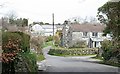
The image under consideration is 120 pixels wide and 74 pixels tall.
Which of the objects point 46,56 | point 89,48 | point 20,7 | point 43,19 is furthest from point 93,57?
point 20,7

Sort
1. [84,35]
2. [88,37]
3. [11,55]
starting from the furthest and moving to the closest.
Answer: [84,35], [88,37], [11,55]

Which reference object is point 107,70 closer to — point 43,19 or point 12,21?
point 43,19

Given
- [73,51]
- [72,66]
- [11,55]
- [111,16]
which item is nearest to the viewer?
[11,55]

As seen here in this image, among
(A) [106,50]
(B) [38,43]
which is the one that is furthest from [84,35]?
(B) [38,43]

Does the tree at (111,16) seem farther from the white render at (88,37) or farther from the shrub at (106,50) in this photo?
the white render at (88,37)

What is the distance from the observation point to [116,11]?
21.8ft

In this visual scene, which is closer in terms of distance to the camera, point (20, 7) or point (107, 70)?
point (20, 7)

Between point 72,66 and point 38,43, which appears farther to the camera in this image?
point 38,43

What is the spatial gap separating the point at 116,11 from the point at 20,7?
2249 mm

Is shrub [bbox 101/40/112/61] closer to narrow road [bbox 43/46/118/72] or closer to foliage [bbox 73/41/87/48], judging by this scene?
narrow road [bbox 43/46/118/72]

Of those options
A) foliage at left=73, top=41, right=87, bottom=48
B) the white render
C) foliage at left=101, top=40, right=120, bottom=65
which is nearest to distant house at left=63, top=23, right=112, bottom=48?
the white render

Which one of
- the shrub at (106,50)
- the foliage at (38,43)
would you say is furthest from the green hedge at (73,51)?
the foliage at (38,43)

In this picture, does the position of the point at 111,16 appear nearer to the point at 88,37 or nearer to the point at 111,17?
the point at 111,17

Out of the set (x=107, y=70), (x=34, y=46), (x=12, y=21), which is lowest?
(x=107, y=70)
